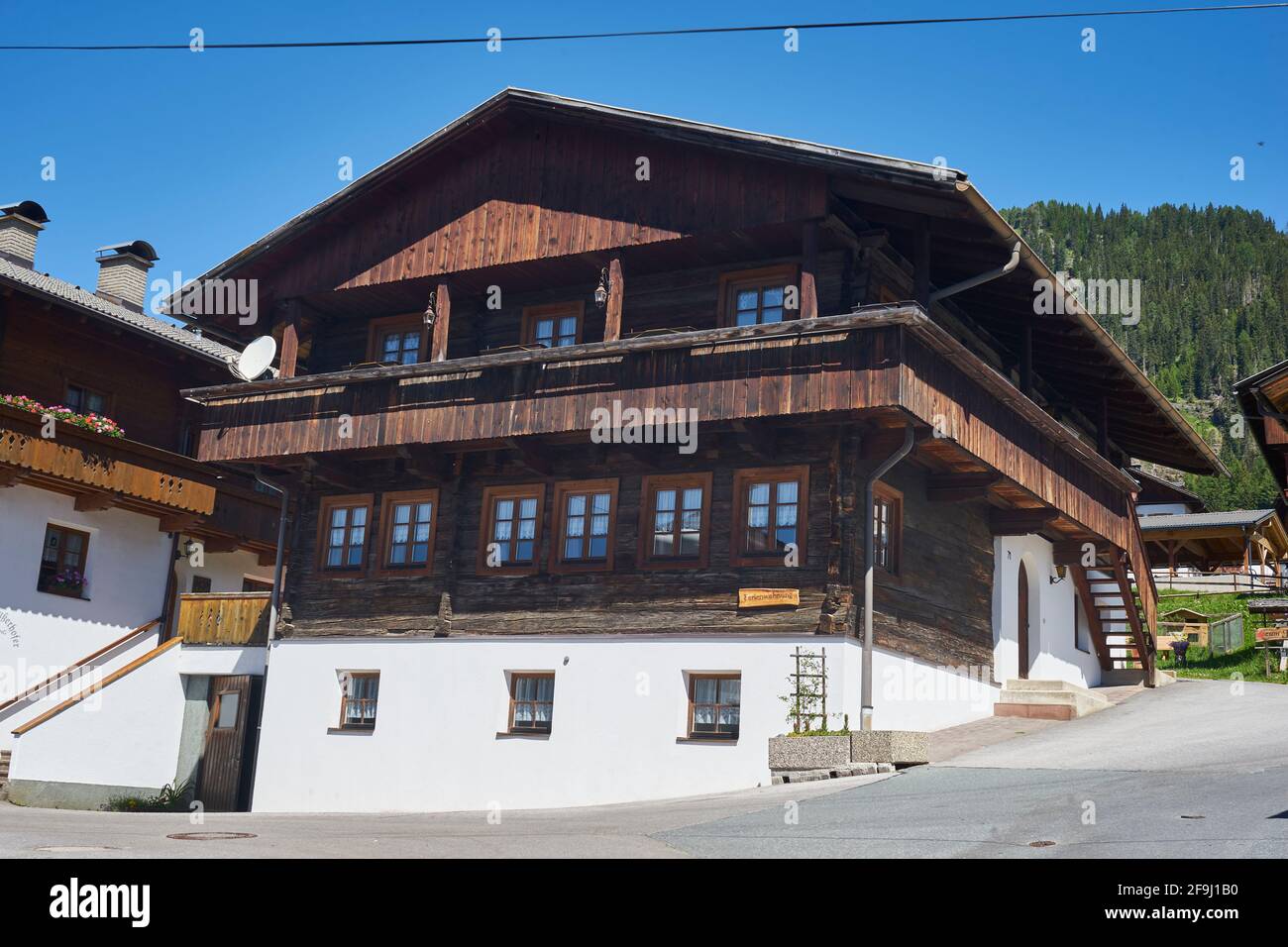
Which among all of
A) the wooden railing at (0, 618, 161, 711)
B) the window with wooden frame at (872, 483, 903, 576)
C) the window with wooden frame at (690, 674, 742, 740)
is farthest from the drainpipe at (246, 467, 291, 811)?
the window with wooden frame at (872, 483, 903, 576)

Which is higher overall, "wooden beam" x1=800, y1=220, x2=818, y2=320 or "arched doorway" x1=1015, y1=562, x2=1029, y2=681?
"wooden beam" x1=800, y1=220, x2=818, y2=320

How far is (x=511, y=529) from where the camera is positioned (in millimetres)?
22281

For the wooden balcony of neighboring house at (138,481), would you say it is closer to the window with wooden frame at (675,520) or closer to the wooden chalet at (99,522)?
the wooden chalet at (99,522)

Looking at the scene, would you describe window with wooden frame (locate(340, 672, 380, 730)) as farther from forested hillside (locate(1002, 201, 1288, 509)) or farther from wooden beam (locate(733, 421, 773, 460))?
forested hillside (locate(1002, 201, 1288, 509))

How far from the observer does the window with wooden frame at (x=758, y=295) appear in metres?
21.0

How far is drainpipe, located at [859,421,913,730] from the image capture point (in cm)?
1892

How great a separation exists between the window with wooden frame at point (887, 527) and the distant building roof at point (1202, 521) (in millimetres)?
29936

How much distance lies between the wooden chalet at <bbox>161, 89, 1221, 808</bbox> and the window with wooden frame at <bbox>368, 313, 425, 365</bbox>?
10 centimetres

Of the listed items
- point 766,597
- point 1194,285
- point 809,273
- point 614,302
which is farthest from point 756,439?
point 1194,285

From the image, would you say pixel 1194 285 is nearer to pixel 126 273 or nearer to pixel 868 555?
pixel 126 273

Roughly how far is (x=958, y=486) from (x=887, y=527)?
5.22 feet

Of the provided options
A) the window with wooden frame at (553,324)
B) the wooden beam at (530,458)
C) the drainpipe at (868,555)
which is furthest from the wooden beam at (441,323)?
the drainpipe at (868,555)
